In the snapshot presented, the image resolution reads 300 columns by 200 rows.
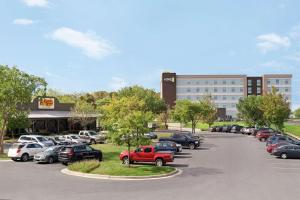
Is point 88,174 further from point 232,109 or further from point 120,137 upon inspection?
point 232,109

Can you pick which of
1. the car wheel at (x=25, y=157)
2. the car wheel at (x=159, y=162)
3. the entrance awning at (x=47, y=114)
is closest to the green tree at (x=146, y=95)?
the entrance awning at (x=47, y=114)

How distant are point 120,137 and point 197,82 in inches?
5227

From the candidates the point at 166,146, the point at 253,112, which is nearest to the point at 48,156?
the point at 166,146

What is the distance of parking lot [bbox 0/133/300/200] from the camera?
21359 millimetres

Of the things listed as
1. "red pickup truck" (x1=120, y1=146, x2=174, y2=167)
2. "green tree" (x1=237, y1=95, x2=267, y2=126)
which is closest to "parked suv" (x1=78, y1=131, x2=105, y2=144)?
"red pickup truck" (x1=120, y1=146, x2=174, y2=167)

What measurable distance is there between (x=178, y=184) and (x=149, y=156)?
28.6ft

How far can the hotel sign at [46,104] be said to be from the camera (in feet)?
228

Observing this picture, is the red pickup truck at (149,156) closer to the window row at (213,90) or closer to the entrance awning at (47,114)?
the entrance awning at (47,114)

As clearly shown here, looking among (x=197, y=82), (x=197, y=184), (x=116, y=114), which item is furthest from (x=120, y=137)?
(x=197, y=82)

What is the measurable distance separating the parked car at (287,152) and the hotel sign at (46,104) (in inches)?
1637

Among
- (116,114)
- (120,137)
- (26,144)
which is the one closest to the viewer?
(120,137)

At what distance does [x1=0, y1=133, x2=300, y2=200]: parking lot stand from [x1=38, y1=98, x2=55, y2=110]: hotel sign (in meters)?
35.9

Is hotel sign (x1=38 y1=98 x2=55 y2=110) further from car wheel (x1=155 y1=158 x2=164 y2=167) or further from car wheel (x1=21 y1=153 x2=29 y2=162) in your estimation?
car wheel (x1=155 y1=158 x2=164 y2=167)

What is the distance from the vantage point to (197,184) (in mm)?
24672
